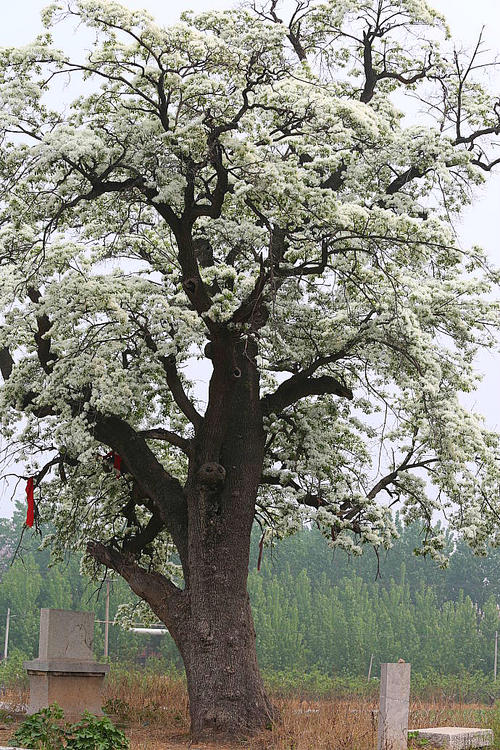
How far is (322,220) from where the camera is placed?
1448cm

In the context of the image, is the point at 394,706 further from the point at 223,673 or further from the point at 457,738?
the point at 223,673

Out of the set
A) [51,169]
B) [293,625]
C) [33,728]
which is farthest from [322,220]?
[293,625]

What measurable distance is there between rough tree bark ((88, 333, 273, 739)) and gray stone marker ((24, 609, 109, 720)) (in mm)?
1406

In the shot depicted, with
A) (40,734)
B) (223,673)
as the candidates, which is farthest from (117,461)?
(40,734)

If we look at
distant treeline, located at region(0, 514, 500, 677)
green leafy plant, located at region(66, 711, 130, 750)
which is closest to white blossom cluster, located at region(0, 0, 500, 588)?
green leafy plant, located at region(66, 711, 130, 750)

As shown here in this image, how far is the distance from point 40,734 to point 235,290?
761 cm

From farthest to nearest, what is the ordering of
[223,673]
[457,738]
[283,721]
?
[223,673] → [283,721] → [457,738]

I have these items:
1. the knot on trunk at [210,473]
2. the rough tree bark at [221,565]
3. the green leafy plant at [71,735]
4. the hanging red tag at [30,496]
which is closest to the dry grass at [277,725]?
the rough tree bark at [221,565]

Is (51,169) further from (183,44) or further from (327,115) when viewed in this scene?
(327,115)

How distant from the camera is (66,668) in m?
17.3

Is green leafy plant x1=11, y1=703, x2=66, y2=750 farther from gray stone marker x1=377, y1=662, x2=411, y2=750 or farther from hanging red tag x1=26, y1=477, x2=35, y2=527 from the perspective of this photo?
hanging red tag x1=26, y1=477, x2=35, y2=527

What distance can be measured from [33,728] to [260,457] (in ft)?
20.6

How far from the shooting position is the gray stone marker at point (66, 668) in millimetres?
17250

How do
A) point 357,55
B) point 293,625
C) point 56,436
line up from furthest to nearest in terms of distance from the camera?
point 293,625 < point 357,55 < point 56,436
